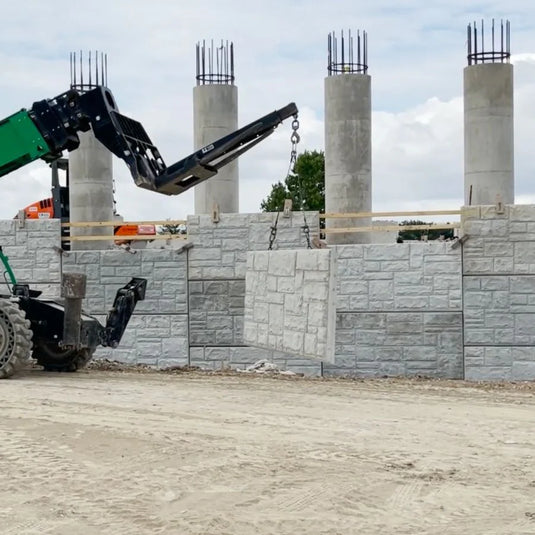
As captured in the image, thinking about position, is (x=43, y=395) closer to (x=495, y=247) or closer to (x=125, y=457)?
(x=125, y=457)

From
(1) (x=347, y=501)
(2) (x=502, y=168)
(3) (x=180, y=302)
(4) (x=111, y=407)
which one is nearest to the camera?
(1) (x=347, y=501)

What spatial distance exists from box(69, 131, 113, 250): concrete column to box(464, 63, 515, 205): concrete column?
31.9ft

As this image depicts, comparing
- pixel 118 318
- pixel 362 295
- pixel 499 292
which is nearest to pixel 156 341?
pixel 118 318

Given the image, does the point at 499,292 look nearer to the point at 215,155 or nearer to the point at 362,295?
the point at 362,295

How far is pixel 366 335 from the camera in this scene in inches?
734

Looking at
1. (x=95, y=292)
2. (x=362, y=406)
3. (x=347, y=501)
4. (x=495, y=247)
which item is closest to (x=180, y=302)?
(x=95, y=292)

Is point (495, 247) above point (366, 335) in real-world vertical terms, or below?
above

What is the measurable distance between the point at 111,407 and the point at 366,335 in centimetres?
688

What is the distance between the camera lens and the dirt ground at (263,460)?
782 cm

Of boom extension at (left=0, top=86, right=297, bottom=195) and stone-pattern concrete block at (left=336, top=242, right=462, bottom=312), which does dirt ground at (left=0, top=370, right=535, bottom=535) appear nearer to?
boom extension at (left=0, top=86, right=297, bottom=195)

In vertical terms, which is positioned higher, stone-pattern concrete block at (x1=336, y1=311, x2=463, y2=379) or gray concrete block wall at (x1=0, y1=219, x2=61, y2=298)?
gray concrete block wall at (x1=0, y1=219, x2=61, y2=298)

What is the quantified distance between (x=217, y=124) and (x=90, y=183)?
14.6 ft

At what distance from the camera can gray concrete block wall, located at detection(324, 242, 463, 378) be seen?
1838cm

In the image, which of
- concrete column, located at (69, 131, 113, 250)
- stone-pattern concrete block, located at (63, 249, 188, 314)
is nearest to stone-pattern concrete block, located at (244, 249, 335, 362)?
stone-pattern concrete block, located at (63, 249, 188, 314)
